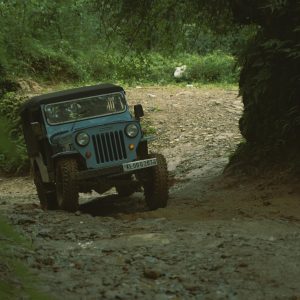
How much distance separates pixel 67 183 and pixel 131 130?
4.08 feet

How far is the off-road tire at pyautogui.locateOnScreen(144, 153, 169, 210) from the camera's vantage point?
8.30 metres

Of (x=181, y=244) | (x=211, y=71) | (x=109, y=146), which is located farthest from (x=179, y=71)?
(x=181, y=244)

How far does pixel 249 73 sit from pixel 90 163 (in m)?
3.52

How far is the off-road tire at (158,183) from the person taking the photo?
8.30 meters

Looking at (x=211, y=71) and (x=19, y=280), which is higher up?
(x=19, y=280)

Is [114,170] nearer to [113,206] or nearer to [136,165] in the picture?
[136,165]

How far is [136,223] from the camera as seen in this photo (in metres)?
7.23

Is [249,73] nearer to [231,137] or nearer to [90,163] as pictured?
[90,163]

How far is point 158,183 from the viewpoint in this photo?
8.30m

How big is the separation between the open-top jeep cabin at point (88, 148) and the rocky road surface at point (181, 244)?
0.43m

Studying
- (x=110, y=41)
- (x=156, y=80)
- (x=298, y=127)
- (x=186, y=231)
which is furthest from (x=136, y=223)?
(x=156, y=80)

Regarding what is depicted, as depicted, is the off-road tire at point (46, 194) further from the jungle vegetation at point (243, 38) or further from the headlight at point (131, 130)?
the headlight at point (131, 130)

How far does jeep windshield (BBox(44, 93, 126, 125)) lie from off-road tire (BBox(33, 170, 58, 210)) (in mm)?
1038

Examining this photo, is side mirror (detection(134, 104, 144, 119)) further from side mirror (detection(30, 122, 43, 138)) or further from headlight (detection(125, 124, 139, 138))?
side mirror (detection(30, 122, 43, 138))
